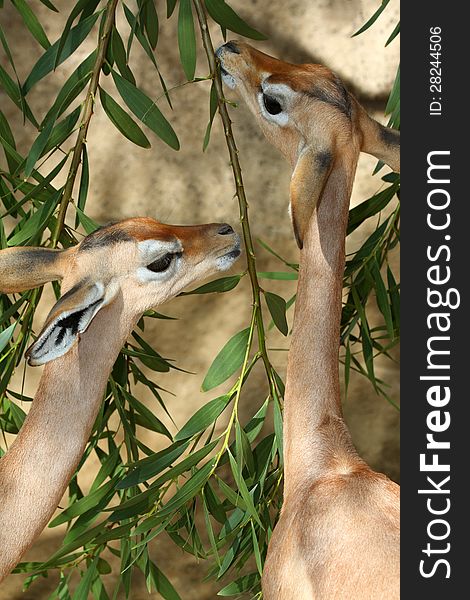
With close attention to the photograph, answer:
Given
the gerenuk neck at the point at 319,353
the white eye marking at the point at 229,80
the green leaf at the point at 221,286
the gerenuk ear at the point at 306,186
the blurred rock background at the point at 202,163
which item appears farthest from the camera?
the blurred rock background at the point at 202,163

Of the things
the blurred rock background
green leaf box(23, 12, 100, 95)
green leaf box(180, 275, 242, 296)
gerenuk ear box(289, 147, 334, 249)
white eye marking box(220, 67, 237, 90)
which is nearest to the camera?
gerenuk ear box(289, 147, 334, 249)

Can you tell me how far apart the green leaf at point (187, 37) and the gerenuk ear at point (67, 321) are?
0.48 metres

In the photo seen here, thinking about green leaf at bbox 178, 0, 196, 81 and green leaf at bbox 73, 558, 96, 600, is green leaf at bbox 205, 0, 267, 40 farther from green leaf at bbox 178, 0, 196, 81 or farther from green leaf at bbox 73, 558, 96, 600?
green leaf at bbox 73, 558, 96, 600

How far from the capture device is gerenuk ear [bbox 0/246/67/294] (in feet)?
4.26

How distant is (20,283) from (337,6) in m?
1.54

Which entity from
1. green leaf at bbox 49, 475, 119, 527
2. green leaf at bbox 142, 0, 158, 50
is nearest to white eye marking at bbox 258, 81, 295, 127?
green leaf at bbox 142, 0, 158, 50

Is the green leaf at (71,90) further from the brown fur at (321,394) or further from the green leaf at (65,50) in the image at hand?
the brown fur at (321,394)

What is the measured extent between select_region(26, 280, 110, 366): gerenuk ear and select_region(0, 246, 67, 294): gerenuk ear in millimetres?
68

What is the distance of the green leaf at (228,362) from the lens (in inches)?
61.4

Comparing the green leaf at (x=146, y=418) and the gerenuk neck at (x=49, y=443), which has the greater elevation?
the green leaf at (x=146, y=418)

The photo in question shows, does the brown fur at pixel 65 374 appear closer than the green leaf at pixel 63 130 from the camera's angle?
Yes

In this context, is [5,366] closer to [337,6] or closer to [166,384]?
[166,384]

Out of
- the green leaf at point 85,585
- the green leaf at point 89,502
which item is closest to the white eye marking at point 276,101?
the green leaf at point 89,502

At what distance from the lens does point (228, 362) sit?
158 cm
